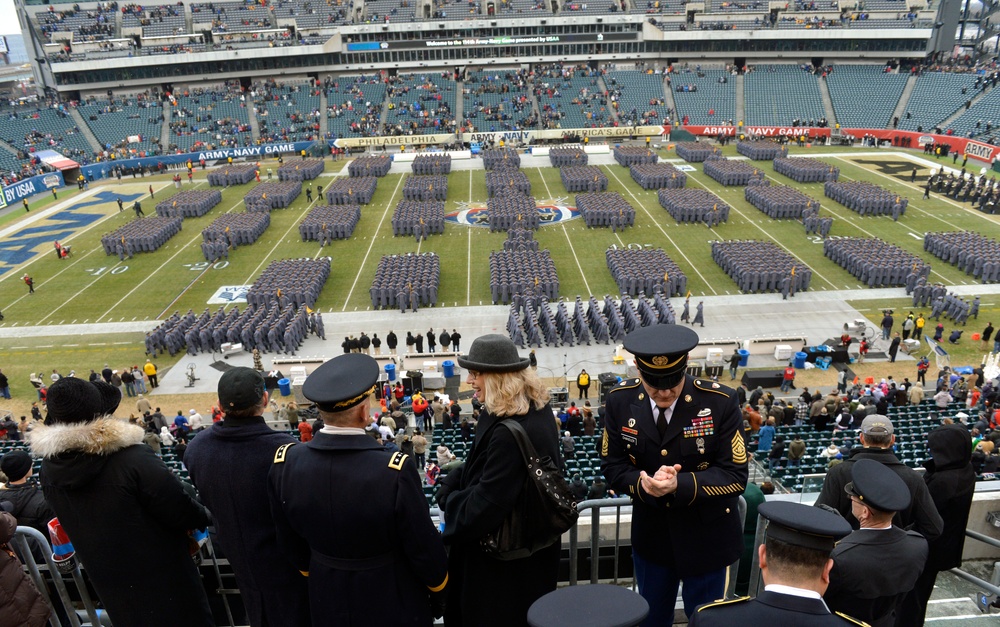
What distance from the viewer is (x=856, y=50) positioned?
65.2 meters

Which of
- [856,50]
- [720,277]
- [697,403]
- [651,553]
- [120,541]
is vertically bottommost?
[720,277]

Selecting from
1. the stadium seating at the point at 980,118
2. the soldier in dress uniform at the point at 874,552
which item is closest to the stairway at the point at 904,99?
the stadium seating at the point at 980,118

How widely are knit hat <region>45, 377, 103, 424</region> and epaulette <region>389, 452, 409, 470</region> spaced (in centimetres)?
202

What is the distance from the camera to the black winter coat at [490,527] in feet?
12.4

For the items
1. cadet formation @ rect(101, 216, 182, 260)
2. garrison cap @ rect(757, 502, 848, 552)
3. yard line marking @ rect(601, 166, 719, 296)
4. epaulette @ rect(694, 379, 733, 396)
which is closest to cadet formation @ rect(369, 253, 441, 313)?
yard line marking @ rect(601, 166, 719, 296)

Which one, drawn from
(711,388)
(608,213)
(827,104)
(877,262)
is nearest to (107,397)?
(711,388)

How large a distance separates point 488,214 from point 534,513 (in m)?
32.7

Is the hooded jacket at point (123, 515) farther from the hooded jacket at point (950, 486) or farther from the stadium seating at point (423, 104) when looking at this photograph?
the stadium seating at point (423, 104)

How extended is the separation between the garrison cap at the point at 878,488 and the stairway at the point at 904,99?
61.4 meters

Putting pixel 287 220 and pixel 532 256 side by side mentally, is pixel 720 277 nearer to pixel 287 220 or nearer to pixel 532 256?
pixel 532 256

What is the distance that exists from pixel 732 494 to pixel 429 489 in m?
8.28

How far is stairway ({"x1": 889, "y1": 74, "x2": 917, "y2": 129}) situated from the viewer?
56.2 meters

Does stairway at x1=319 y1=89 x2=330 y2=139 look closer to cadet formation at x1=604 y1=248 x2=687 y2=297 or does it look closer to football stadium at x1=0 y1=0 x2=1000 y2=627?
football stadium at x1=0 y1=0 x2=1000 y2=627

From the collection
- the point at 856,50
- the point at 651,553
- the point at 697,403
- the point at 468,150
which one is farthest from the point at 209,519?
the point at 856,50
